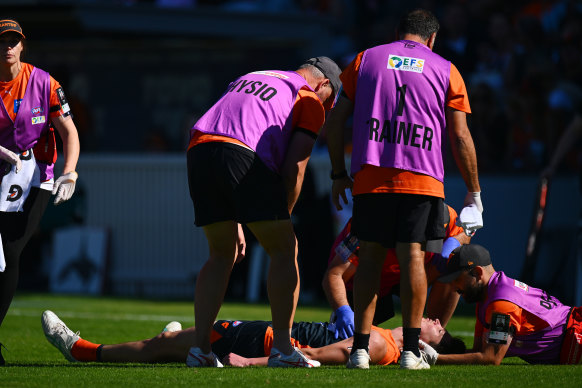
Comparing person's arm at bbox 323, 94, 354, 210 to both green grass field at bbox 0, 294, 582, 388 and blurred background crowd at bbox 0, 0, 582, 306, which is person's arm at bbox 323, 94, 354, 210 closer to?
green grass field at bbox 0, 294, 582, 388

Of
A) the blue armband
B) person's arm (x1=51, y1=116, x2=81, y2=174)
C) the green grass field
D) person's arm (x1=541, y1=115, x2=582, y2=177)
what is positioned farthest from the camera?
person's arm (x1=541, y1=115, x2=582, y2=177)

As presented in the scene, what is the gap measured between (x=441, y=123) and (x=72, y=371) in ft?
8.82

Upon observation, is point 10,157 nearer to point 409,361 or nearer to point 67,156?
point 67,156

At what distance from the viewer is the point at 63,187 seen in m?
6.50

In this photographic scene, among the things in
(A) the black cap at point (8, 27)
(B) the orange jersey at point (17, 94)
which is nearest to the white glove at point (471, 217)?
(B) the orange jersey at point (17, 94)

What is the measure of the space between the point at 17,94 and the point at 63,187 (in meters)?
0.70

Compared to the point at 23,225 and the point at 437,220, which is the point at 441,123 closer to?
the point at 437,220

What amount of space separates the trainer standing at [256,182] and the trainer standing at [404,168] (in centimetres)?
35

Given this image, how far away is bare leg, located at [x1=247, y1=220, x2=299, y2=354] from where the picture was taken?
583cm

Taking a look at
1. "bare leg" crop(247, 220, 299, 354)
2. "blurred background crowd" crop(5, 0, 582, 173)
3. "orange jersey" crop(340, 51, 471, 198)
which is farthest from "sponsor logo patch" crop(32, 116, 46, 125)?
→ "blurred background crowd" crop(5, 0, 582, 173)

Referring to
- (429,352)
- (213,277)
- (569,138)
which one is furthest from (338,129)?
(569,138)

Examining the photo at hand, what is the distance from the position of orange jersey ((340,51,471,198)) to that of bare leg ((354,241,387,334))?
1.16 ft

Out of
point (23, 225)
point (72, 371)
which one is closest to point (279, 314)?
point (72, 371)

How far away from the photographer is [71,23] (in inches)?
695
